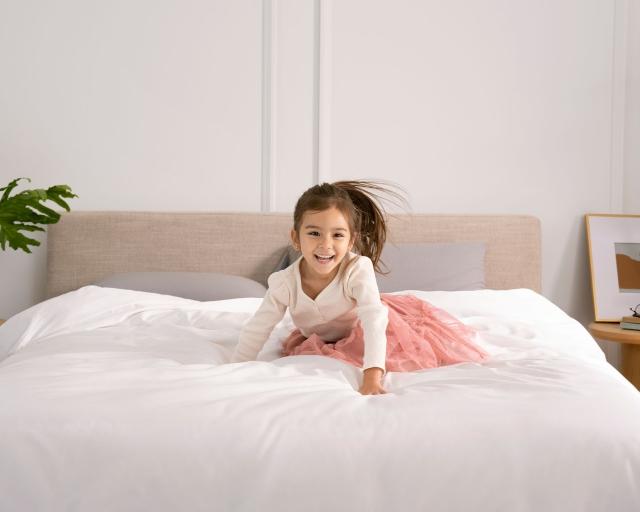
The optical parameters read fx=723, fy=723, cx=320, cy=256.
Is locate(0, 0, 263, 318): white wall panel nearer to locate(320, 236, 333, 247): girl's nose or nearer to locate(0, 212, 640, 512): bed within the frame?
locate(320, 236, 333, 247): girl's nose

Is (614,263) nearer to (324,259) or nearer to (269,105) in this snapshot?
(269,105)

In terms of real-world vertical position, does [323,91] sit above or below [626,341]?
above

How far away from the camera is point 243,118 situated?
339 cm

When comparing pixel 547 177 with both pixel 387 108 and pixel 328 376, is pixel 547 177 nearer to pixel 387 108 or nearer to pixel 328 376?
pixel 387 108

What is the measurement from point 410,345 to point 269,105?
188 cm

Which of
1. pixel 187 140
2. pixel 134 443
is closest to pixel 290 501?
pixel 134 443

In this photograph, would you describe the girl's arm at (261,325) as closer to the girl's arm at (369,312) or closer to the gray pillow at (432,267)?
the girl's arm at (369,312)

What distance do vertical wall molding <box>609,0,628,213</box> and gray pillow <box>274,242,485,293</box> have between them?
0.93 meters

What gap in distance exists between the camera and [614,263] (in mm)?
3447

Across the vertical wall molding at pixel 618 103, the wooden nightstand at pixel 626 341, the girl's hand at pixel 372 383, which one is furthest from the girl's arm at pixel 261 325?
the vertical wall molding at pixel 618 103

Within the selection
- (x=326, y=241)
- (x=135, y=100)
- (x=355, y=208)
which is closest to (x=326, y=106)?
(x=135, y=100)

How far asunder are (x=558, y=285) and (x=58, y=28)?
8.71 feet

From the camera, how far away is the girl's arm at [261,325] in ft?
6.01

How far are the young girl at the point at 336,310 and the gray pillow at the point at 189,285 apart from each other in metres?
0.88
